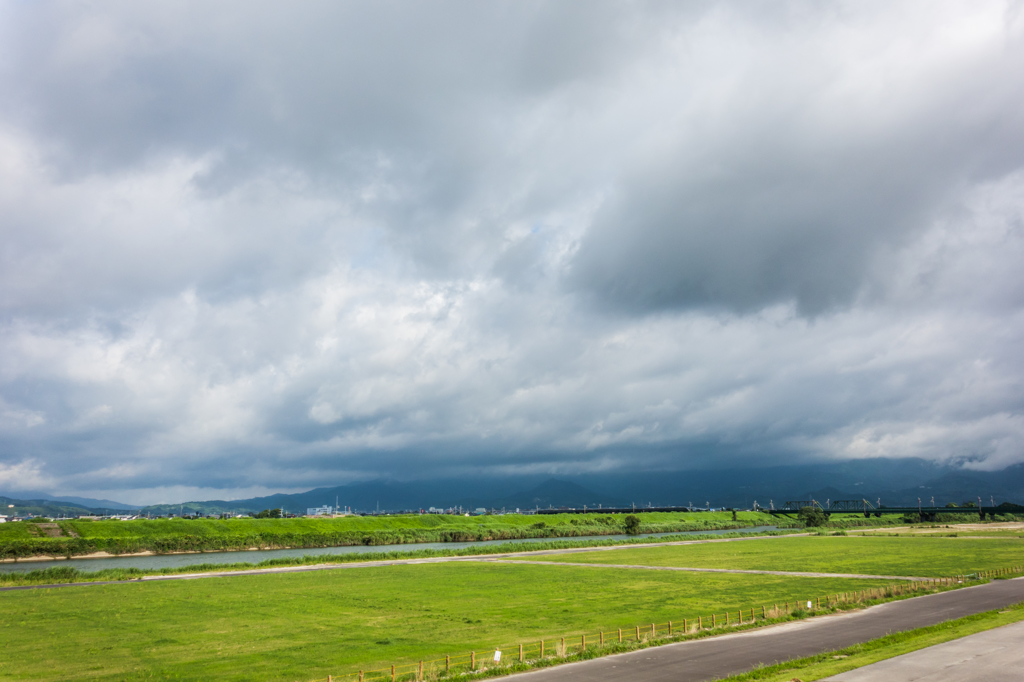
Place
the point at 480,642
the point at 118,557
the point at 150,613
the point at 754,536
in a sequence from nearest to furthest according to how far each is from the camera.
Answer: the point at 480,642 → the point at 150,613 → the point at 118,557 → the point at 754,536

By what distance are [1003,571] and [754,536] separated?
322ft

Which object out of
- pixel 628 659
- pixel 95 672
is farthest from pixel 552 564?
pixel 95 672

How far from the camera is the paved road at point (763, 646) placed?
28.3 m

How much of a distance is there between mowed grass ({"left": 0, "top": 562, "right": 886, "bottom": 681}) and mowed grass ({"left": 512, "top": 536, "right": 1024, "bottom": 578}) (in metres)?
14.5

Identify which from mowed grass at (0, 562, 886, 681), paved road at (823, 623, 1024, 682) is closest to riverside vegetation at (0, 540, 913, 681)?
mowed grass at (0, 562, 886, 681)

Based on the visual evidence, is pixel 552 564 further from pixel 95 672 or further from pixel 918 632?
pixel 95 672

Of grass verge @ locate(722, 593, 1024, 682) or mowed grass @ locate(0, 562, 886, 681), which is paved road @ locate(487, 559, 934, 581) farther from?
grass verge @ locate(722, 593, 1024, 682)

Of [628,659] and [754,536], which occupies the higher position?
[628,659]

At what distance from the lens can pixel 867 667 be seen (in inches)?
1081

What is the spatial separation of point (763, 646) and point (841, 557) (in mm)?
68199

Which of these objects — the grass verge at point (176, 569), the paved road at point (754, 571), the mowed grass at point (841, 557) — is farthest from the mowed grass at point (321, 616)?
the mowed grass at point (841, 557)

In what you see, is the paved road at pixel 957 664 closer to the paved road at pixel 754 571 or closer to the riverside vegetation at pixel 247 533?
the paved road at pixel 754 571

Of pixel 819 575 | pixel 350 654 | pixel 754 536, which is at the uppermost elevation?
pixel 350 654

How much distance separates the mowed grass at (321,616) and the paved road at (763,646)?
7221 millimetres
